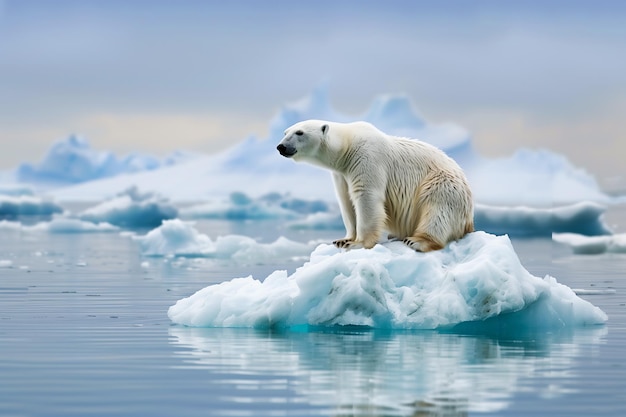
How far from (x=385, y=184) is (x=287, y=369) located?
2.82 metres

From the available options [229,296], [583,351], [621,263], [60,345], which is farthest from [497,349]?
[621,263]

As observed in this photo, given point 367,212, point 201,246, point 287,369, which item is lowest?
point 287,369

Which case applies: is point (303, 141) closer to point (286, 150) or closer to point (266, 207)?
point (286, 150)

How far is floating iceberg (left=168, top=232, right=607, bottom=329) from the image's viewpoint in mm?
9047

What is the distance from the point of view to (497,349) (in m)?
8.20

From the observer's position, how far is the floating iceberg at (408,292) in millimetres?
9047

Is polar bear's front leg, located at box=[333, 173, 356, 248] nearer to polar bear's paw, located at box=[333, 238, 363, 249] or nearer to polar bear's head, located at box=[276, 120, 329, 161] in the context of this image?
polar bear's paw, located at box=[333, 238, 363, 249]

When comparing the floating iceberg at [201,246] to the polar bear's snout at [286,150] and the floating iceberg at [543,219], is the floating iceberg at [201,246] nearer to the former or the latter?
the floating iceberg at [543,219]

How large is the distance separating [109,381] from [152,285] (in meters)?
9.11

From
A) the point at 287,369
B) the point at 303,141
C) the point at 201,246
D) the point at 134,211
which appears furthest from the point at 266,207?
the point at 287,369

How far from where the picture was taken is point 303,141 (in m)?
9.39

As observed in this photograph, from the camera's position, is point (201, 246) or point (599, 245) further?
point (599, 245)

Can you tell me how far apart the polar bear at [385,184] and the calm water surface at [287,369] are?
99 centimetres

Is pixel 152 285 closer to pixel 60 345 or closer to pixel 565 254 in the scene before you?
pixel 60 345
